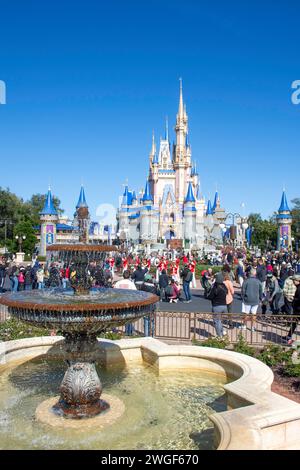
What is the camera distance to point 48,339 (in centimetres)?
833

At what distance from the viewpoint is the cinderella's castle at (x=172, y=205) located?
86.0 m

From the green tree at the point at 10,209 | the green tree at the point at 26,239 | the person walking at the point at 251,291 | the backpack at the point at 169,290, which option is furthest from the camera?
the green tree at the point at 10,209

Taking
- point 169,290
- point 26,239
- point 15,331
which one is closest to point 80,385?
point 15,331

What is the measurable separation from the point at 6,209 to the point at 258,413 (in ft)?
234

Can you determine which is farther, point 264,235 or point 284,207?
point 264,235

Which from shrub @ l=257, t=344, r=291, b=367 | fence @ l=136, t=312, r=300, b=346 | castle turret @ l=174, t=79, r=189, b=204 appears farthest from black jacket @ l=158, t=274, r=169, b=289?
castle turret @ l=174, t=79, r=189, b=204

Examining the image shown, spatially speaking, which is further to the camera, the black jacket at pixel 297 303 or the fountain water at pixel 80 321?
the black jacket at pixel 297 303

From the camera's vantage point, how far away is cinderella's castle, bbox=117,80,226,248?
282 feet

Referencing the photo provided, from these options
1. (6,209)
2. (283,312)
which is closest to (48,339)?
(283,312)

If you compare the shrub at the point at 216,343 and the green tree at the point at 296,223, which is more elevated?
the green tree at the point at 296,223

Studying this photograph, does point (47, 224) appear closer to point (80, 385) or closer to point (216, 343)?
point (216, 343)

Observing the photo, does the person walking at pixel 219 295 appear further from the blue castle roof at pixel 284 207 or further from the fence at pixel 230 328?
the blue castle roof at pixel 284 207

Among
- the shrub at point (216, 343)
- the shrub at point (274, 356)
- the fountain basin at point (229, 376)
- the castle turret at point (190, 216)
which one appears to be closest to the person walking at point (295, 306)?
the shrub at point (274, 356)

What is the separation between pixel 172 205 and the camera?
92.9 metres
